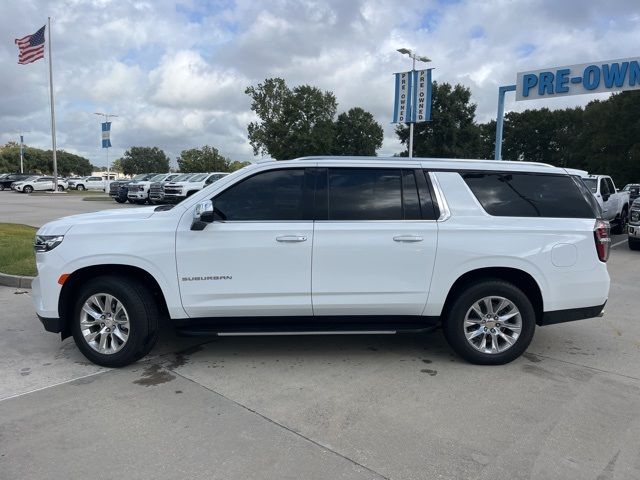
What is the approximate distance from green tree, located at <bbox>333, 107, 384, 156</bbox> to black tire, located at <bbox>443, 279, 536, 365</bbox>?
195 ft

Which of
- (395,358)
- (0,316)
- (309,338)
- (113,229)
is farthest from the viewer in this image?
(0,316)

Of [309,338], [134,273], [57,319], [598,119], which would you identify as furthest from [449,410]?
[598,119]

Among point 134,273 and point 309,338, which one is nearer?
point 134,273

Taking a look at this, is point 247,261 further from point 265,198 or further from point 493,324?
point 493,324

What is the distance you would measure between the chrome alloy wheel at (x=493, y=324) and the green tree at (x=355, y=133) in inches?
2334

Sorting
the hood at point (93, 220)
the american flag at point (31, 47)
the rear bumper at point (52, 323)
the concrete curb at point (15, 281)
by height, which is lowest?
the concrete curb at point (15, 281)

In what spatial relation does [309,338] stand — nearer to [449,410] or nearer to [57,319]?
[449,410]

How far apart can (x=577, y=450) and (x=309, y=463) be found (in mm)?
1718

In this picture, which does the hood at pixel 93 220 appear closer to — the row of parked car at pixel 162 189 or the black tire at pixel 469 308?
the black tire at pixel 469 308

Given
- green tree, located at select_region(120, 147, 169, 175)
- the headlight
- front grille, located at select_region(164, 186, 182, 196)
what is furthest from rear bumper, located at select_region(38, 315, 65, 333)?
green tree, located at select_region(120, 147, 169, 175)

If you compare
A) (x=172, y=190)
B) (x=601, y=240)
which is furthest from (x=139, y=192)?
(x=601, y=240)

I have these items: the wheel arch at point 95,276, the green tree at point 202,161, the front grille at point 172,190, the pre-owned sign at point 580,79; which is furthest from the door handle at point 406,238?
the green tree at point 202,161

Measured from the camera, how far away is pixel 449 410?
3.74 m

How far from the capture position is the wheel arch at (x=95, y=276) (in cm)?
445
